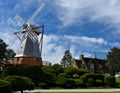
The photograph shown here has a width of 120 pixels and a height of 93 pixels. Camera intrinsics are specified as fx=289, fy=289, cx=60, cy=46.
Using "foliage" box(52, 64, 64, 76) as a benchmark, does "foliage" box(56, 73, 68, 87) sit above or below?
below

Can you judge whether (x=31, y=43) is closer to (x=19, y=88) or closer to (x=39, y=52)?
(x=39, y=52)

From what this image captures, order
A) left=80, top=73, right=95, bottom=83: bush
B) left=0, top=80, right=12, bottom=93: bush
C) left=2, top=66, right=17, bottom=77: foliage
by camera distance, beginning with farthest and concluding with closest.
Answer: left=80, top=73, right=95, bottom=83: bush
left=2, top=66, right=17, bottom=77: foliage
left=0, top=80, right=12, bottom=93: bush

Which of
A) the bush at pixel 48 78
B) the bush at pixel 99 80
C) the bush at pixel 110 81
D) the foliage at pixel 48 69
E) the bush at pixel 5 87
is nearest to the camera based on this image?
the bush at pixel 5 87

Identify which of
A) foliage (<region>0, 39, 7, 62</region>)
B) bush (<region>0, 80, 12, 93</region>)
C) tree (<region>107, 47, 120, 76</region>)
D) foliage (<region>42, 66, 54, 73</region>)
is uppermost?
foliage (<region>0, 39, 7, 62</region>)

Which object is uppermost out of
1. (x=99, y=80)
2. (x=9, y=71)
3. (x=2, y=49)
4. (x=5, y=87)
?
(x=2, y=49)

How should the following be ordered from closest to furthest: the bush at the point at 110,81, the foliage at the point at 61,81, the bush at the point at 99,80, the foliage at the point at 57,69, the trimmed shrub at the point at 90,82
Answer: the foliage at the point at 61,81, the trimmed shrub at the point at 90,82, the bush at the point at 99,80, the bush at the point at 110,81, the foliage at the point at 57,69

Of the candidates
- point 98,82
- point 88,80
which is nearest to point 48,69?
point 88,80

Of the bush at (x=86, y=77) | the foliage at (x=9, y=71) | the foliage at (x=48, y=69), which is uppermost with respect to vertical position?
the foliage at (x=48, y=69)

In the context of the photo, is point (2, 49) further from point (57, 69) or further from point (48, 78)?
point (48, 78)

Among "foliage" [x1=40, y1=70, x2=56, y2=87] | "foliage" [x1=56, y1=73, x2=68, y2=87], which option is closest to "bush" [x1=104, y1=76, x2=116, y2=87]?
"foliage" [x1=56, y1=73, x2=68, y2=87]

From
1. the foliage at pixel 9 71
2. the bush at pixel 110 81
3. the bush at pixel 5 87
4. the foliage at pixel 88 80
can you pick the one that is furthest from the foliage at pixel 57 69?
the bush at pixel 5 87

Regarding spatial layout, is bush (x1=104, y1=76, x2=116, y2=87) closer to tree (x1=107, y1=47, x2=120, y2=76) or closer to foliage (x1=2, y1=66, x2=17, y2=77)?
foliage (x1=2, y1=66, x2=17, y2=77)

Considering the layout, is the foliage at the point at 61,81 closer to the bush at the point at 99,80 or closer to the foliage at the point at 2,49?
the bush at the point at 99,80

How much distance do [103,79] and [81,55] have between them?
36.1 metres
